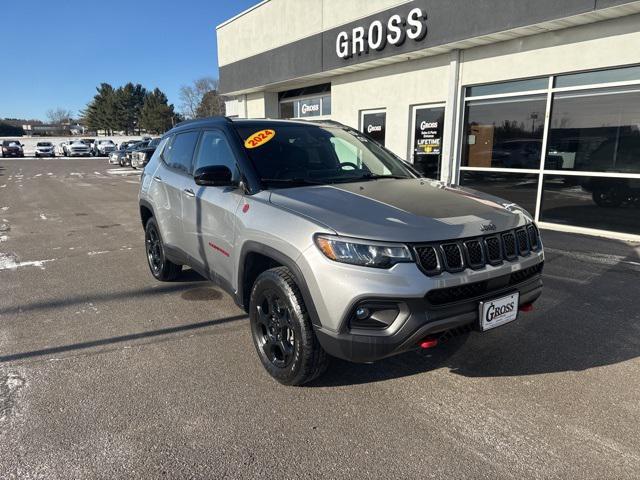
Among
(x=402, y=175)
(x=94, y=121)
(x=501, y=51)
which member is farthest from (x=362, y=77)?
(x=94, y=121)

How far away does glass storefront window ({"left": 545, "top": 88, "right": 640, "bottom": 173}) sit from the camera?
23.7ft

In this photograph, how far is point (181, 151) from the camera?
15.5ft

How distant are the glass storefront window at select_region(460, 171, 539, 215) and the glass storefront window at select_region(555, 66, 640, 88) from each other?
1.68 meters

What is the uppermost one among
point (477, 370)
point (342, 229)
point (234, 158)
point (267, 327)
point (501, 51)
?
point (501, 51)

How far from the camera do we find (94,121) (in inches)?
3696

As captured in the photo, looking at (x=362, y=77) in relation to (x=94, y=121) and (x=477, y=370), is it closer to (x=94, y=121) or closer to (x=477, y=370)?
(x=477, y=370)

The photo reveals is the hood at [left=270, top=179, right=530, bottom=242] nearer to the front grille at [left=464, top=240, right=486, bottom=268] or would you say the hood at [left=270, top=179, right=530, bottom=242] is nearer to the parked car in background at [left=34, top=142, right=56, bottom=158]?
the front grille at [left=464, top=240, right=486, bottom=268]

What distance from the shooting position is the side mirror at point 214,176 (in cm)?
327

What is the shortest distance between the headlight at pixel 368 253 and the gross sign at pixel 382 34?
8.32m

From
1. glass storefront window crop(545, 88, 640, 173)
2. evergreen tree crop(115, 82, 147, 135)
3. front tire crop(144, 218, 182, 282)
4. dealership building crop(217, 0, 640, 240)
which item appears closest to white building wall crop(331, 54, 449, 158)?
dealership building crop(217, 0, 640, 240)

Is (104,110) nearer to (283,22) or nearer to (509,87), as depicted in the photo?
(283,22)

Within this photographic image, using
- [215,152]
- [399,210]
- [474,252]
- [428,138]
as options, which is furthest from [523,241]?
[428,138]

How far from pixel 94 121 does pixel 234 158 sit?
342ft

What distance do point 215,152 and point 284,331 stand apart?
1764 mm
